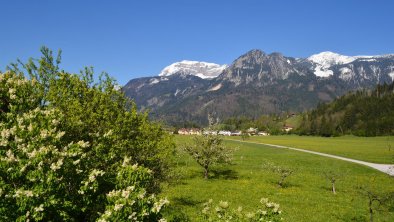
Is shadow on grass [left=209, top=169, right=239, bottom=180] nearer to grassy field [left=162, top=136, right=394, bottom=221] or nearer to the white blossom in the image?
grassy field [left=162, top=136, right=394, bottom=221]

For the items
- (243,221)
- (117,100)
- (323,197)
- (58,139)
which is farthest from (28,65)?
(323,197)

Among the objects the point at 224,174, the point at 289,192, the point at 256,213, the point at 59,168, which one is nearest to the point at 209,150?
the point at 224,174

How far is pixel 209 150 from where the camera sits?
50750mm

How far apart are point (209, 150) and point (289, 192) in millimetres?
12401

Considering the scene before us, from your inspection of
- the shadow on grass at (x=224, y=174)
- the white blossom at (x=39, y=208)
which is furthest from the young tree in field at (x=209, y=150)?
the white blossom at (x=39, y=208)

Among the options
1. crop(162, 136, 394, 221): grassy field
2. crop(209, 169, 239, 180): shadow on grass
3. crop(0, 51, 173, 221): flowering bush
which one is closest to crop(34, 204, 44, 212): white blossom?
crop(0, 51, 173, 221): flowering bush

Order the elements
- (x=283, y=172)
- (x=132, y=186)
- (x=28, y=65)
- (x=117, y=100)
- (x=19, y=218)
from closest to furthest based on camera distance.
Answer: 1. (x=19, y=218)
2. (x=132, y=186)
3. (x=28, y=65)
4. (x=117, y=100)
5. (x=283, y=172)

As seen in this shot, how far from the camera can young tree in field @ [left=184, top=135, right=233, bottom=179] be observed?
1997 inches

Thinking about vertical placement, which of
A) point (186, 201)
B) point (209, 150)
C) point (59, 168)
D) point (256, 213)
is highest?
point (59, 168)

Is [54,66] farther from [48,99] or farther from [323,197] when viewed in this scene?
[323,197]

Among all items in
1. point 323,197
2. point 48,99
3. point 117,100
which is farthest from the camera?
point 323,197

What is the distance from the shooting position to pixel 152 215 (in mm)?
12055

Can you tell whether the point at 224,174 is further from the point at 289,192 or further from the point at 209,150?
the point at 289,192

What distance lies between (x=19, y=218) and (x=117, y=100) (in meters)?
10.9
